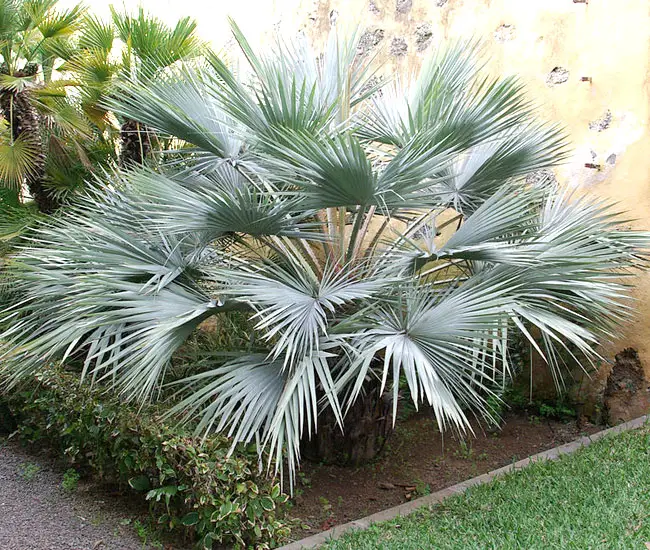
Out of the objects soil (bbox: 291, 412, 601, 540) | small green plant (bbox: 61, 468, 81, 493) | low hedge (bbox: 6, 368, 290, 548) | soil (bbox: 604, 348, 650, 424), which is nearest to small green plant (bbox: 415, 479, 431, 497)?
soil (bbox: 291, 412, 601, 540)

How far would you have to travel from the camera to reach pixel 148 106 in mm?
4004

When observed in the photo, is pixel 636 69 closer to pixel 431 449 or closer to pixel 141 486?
pixel 431 449

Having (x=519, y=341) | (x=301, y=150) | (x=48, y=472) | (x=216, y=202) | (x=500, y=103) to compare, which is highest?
(x=500, y=103)

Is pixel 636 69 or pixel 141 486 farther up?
pixel 636 69

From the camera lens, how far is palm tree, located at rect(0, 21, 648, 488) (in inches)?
132

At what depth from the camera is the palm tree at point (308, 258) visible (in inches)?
132

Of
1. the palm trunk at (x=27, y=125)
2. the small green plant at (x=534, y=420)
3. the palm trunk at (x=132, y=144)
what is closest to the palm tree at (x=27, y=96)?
the palm trunk at (x=27, y=125)

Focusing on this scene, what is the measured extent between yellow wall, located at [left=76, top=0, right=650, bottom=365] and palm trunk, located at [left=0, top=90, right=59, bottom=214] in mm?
2954

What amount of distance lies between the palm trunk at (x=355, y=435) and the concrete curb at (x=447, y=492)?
0.53 metres

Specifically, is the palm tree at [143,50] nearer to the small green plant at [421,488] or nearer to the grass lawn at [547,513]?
the small green plant at [421,488]

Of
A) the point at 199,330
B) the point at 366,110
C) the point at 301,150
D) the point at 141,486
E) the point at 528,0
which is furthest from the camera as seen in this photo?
the point at 528,0

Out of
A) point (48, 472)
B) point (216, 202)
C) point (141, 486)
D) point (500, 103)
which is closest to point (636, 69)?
point (500, 103)

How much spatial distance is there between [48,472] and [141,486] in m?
1.27

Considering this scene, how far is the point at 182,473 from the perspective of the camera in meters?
3.61
